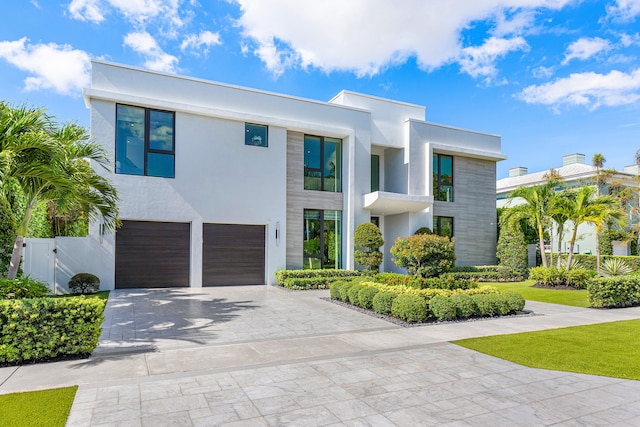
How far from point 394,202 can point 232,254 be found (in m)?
7.66

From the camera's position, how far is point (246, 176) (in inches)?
607

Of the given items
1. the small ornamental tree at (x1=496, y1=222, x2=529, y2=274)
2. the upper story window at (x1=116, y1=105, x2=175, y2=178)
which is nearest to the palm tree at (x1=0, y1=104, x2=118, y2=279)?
the upper story window at (x1=116, y1=105, x2=175, y2=178)


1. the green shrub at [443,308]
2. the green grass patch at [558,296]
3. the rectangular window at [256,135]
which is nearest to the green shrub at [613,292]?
the green grass patch at [558,296]

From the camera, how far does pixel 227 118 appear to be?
1511 cm

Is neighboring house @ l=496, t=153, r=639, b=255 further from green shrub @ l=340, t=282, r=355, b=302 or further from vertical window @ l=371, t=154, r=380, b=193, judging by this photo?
green shrub @ l=340, t=282, r=355, b=302

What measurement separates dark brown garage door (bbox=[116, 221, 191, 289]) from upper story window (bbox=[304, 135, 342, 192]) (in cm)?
575

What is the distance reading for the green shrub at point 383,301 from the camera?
920 centimetres

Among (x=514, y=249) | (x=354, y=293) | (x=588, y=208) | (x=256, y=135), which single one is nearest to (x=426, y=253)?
(x=354, y=293)

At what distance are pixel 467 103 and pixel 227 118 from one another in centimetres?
1118

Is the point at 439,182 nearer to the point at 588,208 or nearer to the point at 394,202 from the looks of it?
the point at 394,202

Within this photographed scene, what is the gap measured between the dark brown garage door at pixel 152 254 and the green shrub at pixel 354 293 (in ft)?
23.0

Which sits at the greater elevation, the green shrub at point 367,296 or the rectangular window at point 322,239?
the rectangular window at point 322,239

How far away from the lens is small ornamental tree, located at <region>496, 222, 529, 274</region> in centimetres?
1941

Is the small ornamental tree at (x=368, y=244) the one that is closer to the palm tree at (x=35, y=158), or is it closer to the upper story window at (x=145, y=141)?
the upper story window at (x=145, y=141)
